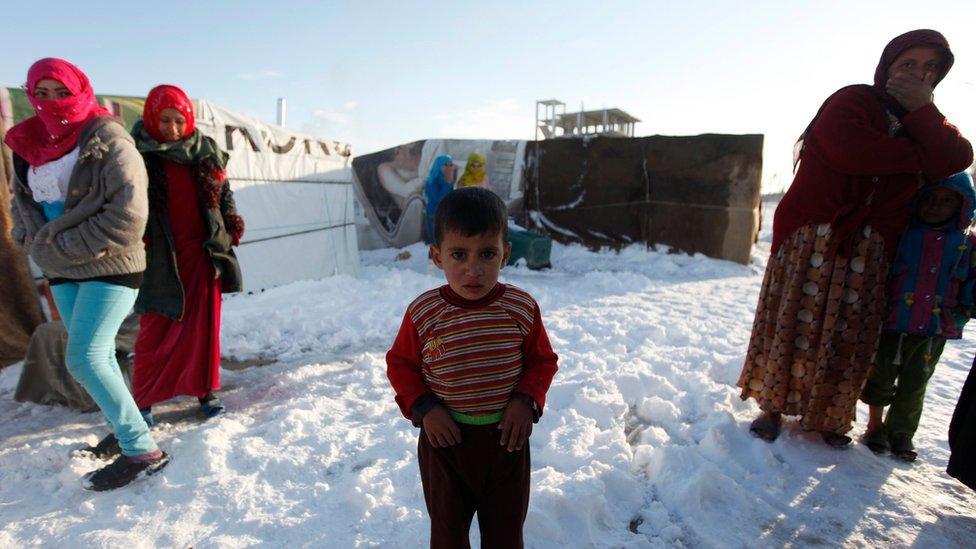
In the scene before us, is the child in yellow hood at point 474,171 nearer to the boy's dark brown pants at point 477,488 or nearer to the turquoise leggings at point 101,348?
the turquoise leggings at point 101,348

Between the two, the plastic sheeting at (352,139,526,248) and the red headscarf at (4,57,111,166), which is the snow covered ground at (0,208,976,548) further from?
the plastic sheeting at (352,139,526,248)

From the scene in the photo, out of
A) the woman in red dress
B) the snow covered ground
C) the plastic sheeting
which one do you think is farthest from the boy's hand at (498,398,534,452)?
the plastic sheeting

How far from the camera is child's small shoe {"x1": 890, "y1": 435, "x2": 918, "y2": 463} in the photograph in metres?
2.43

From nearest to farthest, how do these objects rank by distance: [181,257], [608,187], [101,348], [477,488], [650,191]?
[477,488] < [101,348] < [181,257] < [650,191] < [608,187]

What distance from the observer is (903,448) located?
8.05 feet

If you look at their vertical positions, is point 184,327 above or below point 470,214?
below

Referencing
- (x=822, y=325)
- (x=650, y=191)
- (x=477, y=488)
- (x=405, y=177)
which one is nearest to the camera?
(x=477, y=488)

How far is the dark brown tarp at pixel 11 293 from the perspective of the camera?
368cm

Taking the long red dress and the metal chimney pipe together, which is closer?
the long red dress

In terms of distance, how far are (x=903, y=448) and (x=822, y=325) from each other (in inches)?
28.7

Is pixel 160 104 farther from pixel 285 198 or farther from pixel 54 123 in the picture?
pixel 285 198

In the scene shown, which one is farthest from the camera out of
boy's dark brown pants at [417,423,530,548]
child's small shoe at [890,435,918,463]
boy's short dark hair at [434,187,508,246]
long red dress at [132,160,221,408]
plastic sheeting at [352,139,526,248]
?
plastic sheeting at [352,139,526,248]

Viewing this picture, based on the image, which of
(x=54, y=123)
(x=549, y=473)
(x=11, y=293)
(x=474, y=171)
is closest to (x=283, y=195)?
(x=474, y=171)

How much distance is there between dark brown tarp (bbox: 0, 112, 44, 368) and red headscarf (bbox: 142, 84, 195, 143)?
201 cm
